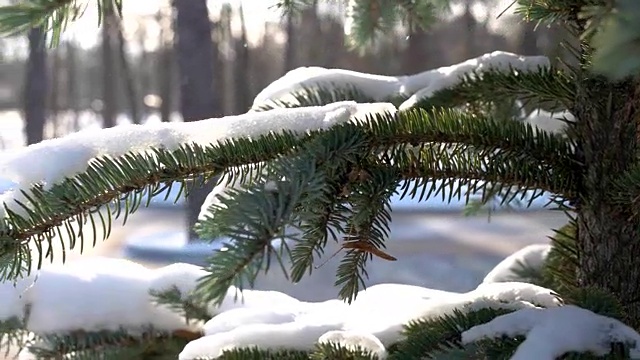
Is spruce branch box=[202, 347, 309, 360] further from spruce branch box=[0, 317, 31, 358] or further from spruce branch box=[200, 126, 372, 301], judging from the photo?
spruce branch box=[0, 317, 31, 358]

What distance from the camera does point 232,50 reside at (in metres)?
1.62

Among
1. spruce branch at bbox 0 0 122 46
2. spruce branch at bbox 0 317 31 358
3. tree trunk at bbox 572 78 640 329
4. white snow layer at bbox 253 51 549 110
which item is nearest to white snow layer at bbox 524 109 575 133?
white snow layer at bbox 253 51 549 110

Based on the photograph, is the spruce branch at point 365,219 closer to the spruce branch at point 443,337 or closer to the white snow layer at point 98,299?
the spruce branch at point 443,337

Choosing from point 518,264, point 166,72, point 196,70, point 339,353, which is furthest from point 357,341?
point 166,72

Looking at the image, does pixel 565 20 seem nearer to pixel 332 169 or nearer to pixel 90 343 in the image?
pixel 332 169

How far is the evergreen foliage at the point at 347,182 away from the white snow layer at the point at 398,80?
0.05 meters

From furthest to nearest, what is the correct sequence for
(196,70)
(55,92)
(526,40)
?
(55,92) → (196,70) → (526,40)

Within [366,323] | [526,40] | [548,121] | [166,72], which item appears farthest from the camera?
[166,72]

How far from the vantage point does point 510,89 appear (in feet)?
1.50

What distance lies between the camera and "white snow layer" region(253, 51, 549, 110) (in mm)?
536

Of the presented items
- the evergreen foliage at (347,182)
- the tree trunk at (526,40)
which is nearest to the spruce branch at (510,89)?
the evergreen foliage at (347,182)

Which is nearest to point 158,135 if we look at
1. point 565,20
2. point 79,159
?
point 79,159

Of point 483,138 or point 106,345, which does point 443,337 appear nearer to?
point 483,138

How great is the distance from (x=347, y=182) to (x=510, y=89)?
0.59 ft
